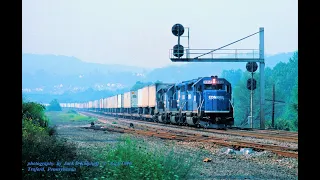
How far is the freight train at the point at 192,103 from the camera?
25.2 meters

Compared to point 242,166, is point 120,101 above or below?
above

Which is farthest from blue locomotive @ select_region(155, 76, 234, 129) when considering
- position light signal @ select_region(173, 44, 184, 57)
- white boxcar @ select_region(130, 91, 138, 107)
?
white boxcar @ select_region(130, 91, 138, 107)

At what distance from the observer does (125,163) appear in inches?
339

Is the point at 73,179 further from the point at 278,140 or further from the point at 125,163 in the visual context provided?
the point at 278,140

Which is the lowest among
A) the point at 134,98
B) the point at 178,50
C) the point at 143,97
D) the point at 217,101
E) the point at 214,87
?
the point at 217,101

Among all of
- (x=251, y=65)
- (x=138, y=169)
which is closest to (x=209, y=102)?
(x=251, y=65)

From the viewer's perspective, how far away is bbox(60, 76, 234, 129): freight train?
25219 mm

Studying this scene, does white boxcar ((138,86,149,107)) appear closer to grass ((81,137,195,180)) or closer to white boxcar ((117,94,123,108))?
white boxcar ((117,94,123,108))

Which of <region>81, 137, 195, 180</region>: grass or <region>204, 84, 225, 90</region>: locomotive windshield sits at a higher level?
<region>204, 84, 225, 90</region>: locomotive windshield

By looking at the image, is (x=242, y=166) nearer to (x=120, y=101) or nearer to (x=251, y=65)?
(x=251, y=65)

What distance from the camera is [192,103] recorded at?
27156mm

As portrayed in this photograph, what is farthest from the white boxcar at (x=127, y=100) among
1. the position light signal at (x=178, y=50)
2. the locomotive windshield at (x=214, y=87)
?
the locomotive windshield at (x=214, y=87)
